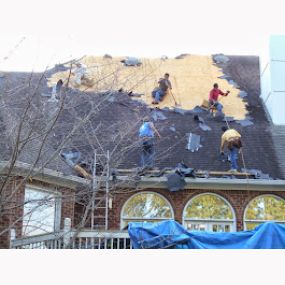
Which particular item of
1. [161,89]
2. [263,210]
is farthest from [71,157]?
[161,89]

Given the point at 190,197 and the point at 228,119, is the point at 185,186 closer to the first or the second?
the point at 190,197

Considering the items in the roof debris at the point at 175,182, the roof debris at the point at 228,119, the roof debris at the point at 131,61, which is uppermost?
the roof debris at the point at 131,61

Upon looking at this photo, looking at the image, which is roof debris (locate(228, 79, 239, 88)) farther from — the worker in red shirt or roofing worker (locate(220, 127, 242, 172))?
roofing worker (locate(220, 127, 242, 172))

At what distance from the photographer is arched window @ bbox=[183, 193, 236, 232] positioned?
50.6ft

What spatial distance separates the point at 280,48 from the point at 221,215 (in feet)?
22.0

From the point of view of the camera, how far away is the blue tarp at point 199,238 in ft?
33.8

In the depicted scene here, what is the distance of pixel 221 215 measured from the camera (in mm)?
15562

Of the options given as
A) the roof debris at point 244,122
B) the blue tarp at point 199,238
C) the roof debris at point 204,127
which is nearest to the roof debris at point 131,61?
the roof debris at point 204,127

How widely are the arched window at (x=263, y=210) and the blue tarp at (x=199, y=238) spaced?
4.87 meters

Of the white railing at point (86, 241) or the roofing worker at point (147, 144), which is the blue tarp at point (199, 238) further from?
the roofing worker at point (147, 144)

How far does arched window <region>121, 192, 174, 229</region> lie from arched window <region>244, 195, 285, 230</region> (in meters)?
1.93

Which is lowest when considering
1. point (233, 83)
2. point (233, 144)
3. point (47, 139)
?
point (47, 139)

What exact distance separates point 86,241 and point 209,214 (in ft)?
16.5

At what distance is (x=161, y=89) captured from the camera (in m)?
18.8
